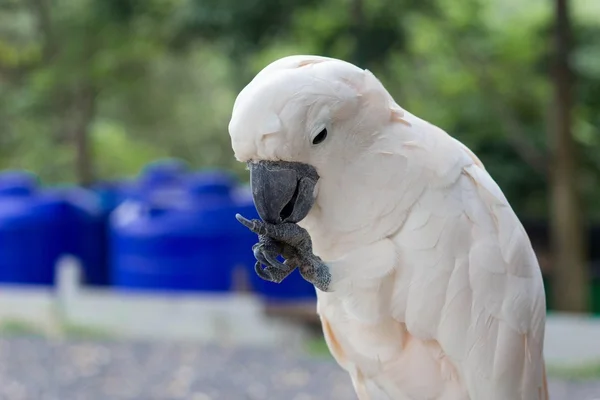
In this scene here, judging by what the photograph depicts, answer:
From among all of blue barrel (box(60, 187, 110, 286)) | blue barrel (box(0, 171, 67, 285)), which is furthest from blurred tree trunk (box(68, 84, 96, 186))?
blue barrel (box(0, 171, 67, 285))

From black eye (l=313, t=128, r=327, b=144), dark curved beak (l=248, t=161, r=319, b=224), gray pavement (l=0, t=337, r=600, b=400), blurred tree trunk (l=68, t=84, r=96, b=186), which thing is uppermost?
black eye (l=313, t=128, r=327, b=144)

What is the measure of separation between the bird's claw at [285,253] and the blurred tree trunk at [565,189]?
10.4 feet

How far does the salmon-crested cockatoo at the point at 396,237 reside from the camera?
1.04 meters

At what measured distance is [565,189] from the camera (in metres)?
3.97

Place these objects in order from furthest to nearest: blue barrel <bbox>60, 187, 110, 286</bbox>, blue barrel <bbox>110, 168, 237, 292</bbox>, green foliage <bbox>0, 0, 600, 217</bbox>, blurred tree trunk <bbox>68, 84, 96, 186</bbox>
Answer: blurred tree trunk <bbox>68, 84, 96, 186</bbox> < blue barrel <bbox>60, 187, 110, 286</bbox> < blue barrel <bbox>110, 168, 237, 292</bbox> < green foliage <bbox>0, 0, 600, 217</bbox>

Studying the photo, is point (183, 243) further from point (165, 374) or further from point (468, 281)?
point (468, 281)

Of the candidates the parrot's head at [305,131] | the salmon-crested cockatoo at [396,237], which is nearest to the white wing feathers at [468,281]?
the salmon-crested cockatoo at [396,237]

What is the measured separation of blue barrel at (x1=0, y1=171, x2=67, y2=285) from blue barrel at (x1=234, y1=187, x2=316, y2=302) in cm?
131

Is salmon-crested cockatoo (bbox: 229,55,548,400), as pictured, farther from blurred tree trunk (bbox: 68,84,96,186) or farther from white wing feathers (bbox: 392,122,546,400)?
blurred tree trunk (bbox: 68,84,96,186)

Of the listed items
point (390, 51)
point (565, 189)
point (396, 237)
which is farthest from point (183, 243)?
point (396, 237)

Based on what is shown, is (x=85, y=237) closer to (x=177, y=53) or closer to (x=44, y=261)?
(x=44, y=261)

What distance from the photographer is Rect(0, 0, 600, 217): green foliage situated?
13.7ft

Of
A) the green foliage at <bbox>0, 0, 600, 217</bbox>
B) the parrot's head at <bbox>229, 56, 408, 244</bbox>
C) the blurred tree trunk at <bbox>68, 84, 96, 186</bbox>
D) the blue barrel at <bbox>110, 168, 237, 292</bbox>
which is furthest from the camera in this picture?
the blurred tree trunk at <bbox>68, 84, 96, 186</bbox>

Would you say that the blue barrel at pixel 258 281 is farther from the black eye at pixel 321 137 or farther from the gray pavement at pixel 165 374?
the black eye at pixel 321 137
